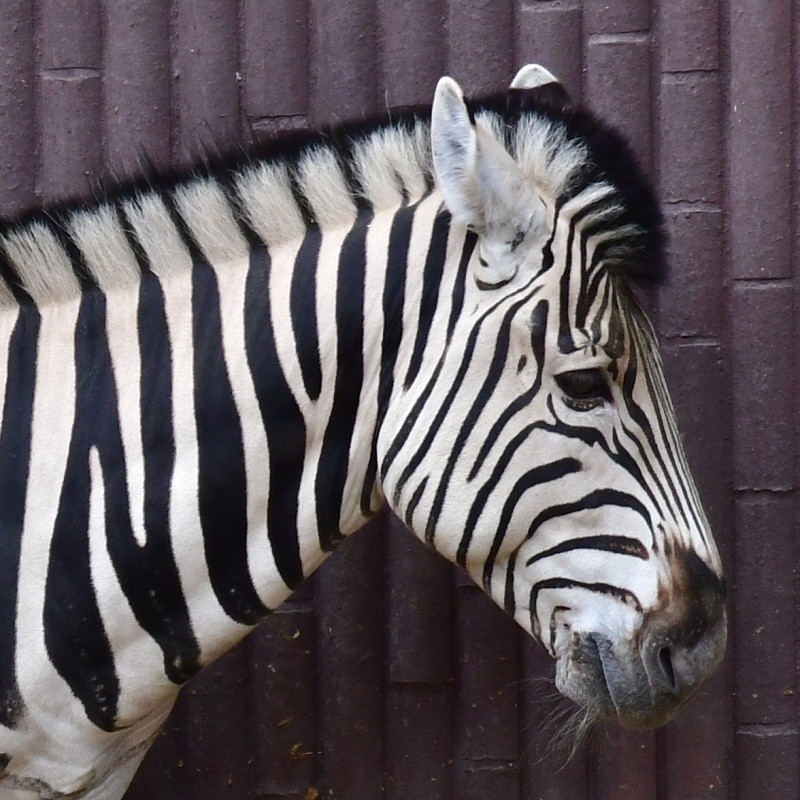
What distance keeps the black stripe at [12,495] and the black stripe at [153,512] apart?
140 mm

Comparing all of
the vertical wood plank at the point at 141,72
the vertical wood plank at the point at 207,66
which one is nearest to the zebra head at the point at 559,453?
the vertical wood plank at the point at 207,66

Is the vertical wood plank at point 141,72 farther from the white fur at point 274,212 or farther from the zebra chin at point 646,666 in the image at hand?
the zebra chin at point 646,666

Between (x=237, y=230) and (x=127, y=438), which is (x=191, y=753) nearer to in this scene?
(x=127, y=438)

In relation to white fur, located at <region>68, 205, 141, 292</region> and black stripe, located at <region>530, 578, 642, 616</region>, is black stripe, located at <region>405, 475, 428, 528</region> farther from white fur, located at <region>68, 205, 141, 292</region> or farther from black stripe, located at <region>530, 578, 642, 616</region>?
white fur, located at <region>68, 205, 141, 292</region>

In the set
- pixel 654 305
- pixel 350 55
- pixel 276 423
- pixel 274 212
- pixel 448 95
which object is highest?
pixel 350 55

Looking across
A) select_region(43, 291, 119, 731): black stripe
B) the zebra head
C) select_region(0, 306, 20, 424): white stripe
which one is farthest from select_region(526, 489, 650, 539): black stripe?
select_region(0, 306, 20, 424): white stripe

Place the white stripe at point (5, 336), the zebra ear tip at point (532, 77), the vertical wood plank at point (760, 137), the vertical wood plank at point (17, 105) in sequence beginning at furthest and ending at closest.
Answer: the vertical wood plank at point (17, 105) → the vertical wood plank at point (760, 137) → the zebra ear tip at point (532, 77) → the white stripe at point (5, 336)

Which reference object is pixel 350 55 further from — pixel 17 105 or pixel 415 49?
pixel 17 105

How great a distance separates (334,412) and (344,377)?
2.5 inches

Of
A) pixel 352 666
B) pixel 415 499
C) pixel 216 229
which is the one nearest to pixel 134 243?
pixel 216 229

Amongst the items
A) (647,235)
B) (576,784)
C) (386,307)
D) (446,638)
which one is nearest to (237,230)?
(386,307)

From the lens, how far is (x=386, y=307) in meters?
1.64

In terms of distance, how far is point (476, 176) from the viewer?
60.1 inches

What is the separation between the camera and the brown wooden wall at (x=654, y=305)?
2.33 metres
